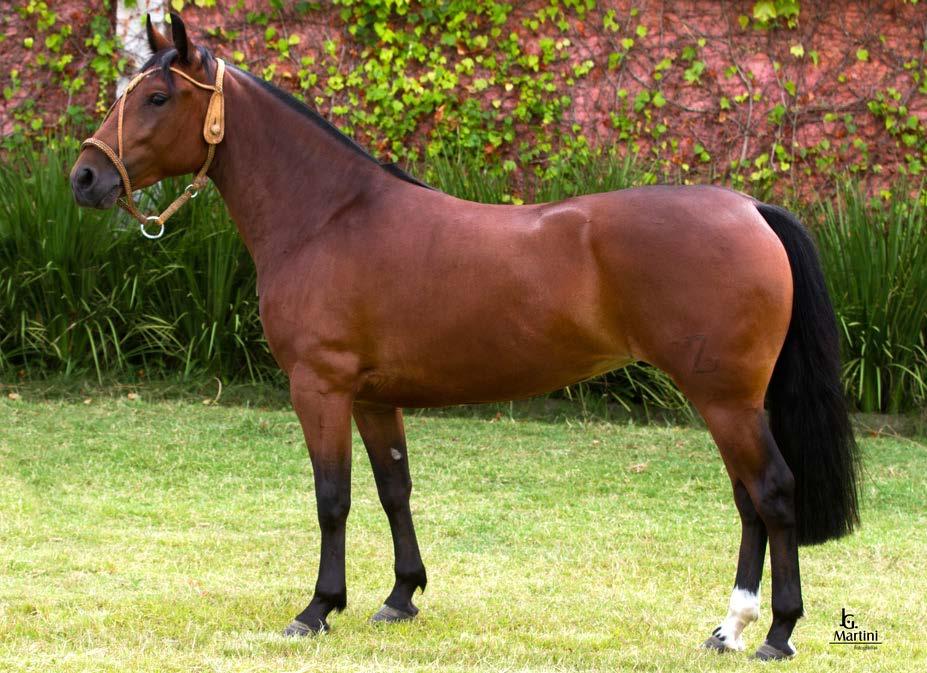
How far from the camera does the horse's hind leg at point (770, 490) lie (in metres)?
3.51

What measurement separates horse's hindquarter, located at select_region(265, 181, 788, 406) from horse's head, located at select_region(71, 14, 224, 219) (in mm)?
656

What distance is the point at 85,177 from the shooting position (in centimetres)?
391

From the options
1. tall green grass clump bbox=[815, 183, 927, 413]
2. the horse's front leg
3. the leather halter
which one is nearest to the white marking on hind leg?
the horse's front leg

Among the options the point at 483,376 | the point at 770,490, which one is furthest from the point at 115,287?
the point at 770,490

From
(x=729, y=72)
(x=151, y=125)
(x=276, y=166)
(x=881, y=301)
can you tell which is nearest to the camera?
(x=151, y=125)

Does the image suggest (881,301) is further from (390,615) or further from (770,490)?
(390,615)

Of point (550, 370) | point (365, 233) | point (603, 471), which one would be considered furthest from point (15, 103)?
point (550, 370)

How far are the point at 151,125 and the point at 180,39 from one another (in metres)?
0.31

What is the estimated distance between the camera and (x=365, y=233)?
393 cm

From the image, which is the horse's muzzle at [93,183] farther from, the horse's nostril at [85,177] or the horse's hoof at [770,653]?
the horse's hoof at [770,653]

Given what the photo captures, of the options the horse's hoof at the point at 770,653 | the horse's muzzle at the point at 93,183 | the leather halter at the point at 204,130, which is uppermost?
the leather halter at the point at 204,130

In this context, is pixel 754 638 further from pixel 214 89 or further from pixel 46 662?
pixel 214 89

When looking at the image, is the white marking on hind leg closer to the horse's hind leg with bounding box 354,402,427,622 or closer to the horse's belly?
the horse's belly

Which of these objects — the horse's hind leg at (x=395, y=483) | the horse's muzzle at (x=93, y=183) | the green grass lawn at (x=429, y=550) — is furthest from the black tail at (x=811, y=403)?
the horse's muzzle at (x=93, y=183)
